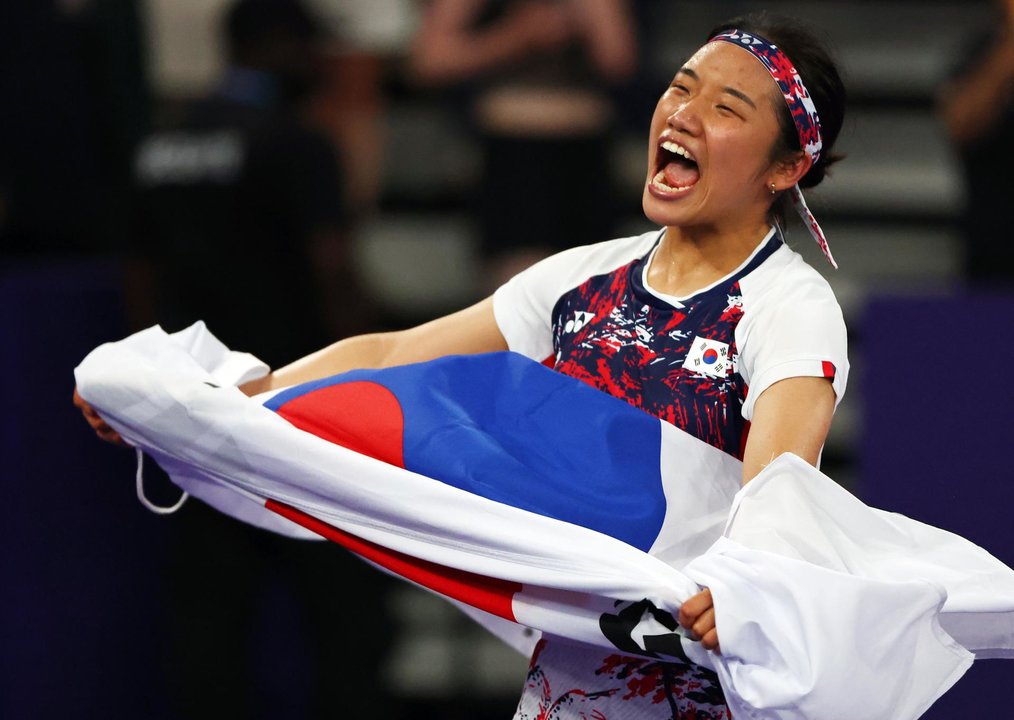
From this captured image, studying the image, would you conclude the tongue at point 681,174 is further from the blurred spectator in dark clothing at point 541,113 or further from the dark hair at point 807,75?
the blurred spectator in dark clothing at point 541,113

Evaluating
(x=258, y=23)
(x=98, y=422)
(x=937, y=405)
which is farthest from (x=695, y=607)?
(x=258, y=23)

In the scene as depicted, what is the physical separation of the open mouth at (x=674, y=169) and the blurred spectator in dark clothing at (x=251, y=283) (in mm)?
1858

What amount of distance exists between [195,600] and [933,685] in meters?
2.38

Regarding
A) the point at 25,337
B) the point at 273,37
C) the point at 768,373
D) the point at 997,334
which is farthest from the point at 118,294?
the point at 768,373

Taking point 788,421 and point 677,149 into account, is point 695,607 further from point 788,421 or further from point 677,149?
point 677,149

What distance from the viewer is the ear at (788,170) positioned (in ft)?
6.37

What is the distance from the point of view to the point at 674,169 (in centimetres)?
194

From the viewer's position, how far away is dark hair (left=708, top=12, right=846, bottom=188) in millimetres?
1931

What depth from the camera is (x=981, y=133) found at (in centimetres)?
367

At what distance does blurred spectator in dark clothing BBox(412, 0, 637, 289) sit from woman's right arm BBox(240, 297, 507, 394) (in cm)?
177

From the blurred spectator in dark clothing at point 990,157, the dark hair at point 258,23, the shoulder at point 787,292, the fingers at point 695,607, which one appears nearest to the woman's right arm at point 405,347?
the shoulder at point 787,292

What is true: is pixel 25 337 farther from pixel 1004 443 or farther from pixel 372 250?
pixel 1004 443

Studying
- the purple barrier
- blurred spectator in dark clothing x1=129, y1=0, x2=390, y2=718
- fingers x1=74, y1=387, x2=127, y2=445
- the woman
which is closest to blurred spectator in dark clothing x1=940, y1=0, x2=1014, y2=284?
the purple barrier

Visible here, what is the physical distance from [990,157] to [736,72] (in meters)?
1.96
